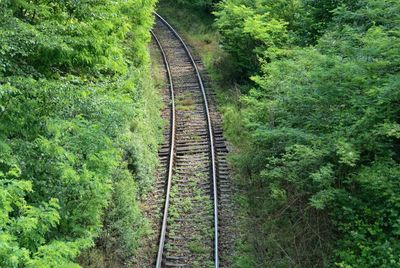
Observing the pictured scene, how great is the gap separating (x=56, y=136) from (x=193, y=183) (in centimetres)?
653

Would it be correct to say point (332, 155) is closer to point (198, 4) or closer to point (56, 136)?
point (56, 136)

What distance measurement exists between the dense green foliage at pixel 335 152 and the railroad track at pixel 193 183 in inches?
37.9

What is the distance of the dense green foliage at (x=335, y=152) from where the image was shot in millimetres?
7781

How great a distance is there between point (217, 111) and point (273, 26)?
4.29 m

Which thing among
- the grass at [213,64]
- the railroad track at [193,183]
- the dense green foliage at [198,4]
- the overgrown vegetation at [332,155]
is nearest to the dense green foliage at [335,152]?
the overgrown vegetation at [332,155]

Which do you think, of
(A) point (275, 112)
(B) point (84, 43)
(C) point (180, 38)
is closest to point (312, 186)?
(A) point (275, 112)

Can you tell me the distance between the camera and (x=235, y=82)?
65.6ft

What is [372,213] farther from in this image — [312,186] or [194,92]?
[194,92]

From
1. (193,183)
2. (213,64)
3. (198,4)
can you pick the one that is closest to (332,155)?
(193,183)

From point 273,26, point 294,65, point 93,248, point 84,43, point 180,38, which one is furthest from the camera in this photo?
point 180,38

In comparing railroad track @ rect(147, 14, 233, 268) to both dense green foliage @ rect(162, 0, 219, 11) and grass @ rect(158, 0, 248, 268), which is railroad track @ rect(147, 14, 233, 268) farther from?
dense green foliage @ rect(162, 0, 219, 11)

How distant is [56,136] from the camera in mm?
6922

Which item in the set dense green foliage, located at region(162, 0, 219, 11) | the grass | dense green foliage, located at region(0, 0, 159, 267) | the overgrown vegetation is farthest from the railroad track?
dense green foliage, located at region(162, 0, 219, 11)

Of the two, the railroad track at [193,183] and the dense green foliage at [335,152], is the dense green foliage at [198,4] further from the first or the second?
the dense green foliage at [335,152]
